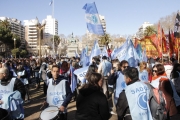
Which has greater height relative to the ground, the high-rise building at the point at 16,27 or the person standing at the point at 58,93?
the high-rise building at the point at 16,27

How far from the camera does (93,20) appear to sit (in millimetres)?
7941

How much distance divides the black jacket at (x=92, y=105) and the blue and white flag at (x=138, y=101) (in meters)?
0.56

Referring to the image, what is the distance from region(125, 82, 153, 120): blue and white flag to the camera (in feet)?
11.5

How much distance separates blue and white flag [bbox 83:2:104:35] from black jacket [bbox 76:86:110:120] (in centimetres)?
491

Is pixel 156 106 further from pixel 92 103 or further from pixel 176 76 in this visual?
pixel 176 76

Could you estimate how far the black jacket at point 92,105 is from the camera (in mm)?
3072

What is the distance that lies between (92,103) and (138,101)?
0.82 metres

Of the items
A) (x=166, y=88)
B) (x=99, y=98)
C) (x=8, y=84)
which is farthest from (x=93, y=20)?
(x=99, y=98)

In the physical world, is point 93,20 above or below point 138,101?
above

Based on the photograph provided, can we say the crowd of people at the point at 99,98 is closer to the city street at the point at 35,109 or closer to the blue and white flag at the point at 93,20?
the city street at the point at 35,109

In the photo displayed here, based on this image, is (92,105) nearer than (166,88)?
Yes

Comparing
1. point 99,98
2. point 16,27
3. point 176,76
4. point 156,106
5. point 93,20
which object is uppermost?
point 16,27

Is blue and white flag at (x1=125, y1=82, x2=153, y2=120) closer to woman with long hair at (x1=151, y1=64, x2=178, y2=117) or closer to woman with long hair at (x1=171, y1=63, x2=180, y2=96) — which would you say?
woman with long hair at (x1=151, y1=64, x2=178, y2=117)

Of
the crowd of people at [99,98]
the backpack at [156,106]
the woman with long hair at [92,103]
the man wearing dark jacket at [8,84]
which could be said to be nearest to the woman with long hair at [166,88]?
the crowd of people at [99,98]
